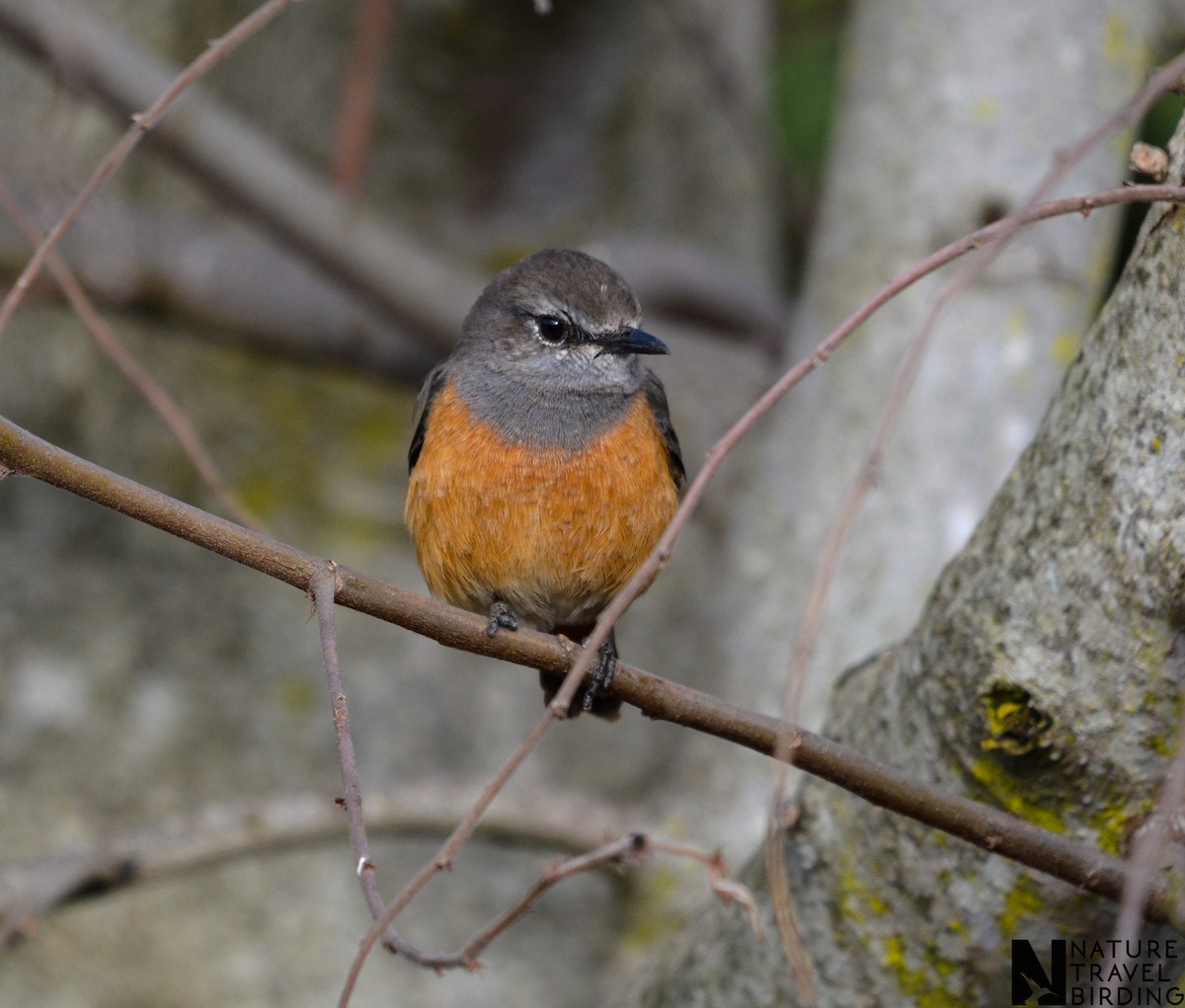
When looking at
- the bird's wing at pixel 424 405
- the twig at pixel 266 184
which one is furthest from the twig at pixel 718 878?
the twig at pixel 266 184

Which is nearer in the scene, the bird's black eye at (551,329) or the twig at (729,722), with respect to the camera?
the twig at (729,722)

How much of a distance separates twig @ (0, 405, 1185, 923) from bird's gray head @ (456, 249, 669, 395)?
1.50m

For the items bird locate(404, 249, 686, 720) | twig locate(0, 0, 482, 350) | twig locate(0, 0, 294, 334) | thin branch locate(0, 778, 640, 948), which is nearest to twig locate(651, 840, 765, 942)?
bird locate(404, 249, 686, 720)

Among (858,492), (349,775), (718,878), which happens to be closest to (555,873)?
(718,878)

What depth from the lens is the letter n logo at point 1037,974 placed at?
112 inches

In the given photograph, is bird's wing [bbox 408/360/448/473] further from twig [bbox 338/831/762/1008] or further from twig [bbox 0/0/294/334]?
twig [bbox 338/831/762/1008]

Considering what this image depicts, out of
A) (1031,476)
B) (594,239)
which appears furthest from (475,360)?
(594,239)

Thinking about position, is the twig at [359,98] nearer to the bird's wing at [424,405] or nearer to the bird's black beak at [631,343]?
the bird's wing at [424,405]

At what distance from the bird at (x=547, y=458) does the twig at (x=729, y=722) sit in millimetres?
840

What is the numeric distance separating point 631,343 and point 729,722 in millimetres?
1668

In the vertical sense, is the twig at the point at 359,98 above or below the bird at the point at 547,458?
above

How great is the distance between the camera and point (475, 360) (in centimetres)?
413

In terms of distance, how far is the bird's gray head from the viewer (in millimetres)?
3977

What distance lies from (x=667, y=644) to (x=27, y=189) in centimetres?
354
